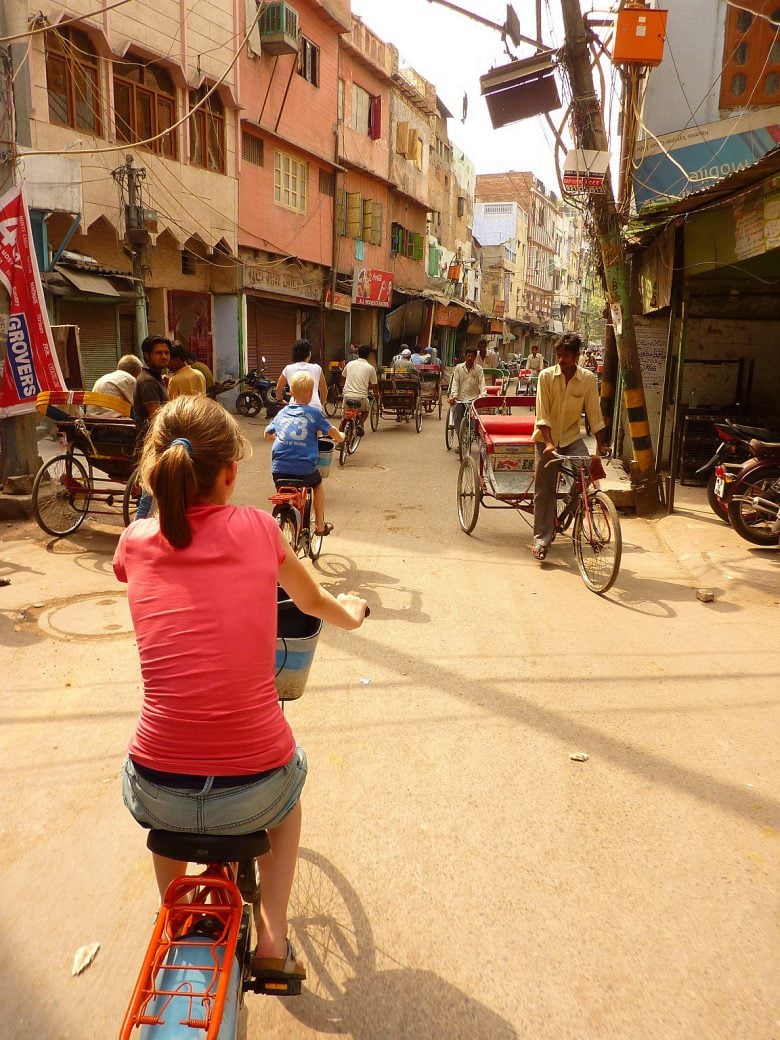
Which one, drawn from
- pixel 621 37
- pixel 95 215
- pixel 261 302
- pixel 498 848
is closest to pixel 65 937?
pixel 498 848

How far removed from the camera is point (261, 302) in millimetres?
21844

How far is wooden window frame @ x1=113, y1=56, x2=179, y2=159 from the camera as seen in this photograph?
50.2ft

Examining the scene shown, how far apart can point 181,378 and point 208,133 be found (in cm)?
1363

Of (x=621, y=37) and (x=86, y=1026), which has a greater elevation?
(x=621, y=37)

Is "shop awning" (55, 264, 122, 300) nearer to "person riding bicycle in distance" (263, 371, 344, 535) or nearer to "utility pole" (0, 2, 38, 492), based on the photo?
"utility pole" (0, 2, 38, 492)

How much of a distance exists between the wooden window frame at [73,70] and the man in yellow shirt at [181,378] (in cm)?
979

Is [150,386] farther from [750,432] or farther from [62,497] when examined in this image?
[750,432]

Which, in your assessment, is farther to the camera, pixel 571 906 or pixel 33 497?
pixel 33 497

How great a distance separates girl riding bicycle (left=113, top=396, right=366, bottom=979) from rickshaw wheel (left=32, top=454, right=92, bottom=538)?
5871 millimetres

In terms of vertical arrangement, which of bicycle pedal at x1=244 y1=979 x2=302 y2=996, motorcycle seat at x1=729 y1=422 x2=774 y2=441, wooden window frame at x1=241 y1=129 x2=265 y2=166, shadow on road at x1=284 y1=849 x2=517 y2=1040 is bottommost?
shadow on road at x1=284 y1=849 x2=517 y2=1040

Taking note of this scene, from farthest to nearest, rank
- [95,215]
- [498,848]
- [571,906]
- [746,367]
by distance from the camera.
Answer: [95,215], [746,367], [498,848], [571,906]

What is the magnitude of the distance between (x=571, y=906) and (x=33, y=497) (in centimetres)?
605

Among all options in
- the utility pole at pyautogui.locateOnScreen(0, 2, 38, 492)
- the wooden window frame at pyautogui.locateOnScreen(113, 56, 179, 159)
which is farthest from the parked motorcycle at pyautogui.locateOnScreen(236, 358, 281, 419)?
the utility pole at pyautogui.locateOnScreen(0, 2, 38, 492)

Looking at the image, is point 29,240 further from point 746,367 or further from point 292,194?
point 292,194
